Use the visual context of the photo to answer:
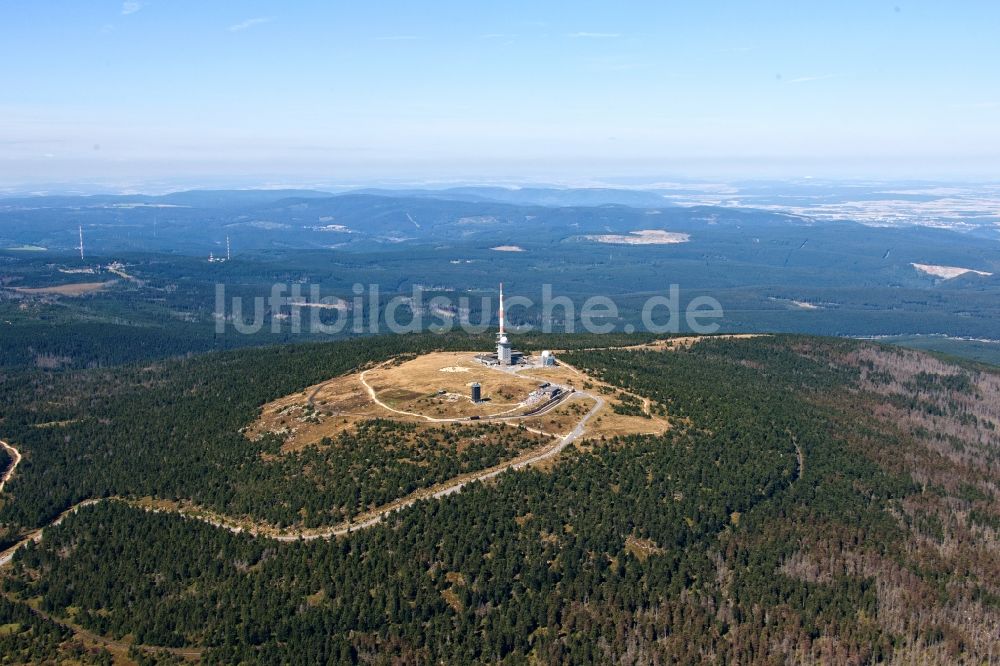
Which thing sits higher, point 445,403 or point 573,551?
point 445,403

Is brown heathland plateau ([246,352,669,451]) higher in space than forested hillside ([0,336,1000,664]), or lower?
higher

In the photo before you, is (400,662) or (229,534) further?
(229,534)

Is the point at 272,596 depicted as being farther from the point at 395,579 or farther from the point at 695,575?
the point at 695,575

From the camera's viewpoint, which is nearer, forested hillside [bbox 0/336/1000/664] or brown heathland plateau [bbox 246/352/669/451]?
forested hillside [bbox 0/336/1000/664]

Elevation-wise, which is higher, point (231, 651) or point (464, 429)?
point (464, 429)

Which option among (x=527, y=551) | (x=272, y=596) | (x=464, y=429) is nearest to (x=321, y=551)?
(x=272, y=596)

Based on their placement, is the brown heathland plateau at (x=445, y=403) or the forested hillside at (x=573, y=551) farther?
the brown heathland plateau at (x=445, y=403)

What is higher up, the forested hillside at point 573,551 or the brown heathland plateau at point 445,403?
the brown heathland plateau at point 445,403

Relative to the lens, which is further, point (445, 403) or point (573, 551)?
point (445, 403)
